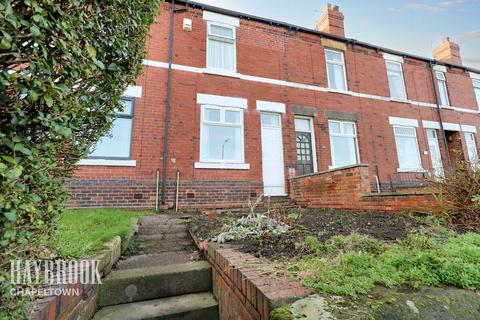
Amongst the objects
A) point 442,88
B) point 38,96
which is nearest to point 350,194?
point 38,96

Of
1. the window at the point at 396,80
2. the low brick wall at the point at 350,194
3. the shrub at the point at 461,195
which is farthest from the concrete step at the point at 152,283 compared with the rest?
the window at the point at 396,80

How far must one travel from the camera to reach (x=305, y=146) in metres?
8.37

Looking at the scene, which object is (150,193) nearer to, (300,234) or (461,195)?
(300,234)

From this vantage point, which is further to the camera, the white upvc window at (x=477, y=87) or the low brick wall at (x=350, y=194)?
the white upvc window at (x=477, y=87)

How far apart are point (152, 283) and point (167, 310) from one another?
0.31 meters

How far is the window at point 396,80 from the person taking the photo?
34.4 feet

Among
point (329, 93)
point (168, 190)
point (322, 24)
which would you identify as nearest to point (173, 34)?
point (168, 190)

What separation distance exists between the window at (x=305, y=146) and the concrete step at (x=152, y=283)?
245 inches

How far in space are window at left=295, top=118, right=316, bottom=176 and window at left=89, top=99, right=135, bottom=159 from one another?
536 centimetres

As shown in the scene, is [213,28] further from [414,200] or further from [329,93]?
[414,200]

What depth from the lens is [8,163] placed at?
31.8 inches

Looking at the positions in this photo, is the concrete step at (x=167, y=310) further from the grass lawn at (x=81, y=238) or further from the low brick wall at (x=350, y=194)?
the low brick wall at (x=350, y=194)

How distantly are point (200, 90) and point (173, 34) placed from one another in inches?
77.8

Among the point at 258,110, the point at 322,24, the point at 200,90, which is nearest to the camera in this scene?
the point at 200,90
